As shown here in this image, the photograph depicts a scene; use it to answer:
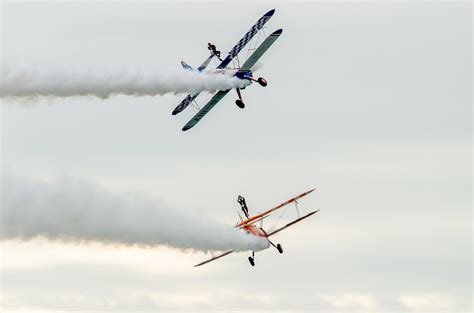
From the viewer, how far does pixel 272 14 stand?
6844 centimetres

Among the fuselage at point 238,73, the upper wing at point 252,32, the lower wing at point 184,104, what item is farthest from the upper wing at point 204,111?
the fuselage at point 238,73

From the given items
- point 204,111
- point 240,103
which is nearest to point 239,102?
point 240,103

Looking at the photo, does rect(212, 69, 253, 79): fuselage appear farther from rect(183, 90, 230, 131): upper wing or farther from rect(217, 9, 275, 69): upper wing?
rect(183, 90, 230, 131): upper wing

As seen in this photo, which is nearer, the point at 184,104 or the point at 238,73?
the point at 238,73

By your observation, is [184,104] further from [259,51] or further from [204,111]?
[259,51]

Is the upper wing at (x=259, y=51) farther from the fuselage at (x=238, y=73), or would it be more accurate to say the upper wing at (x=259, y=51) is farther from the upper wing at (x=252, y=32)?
the upper wing at (x=252, y=32)

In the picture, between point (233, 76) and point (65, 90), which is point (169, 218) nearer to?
point (65, 90)

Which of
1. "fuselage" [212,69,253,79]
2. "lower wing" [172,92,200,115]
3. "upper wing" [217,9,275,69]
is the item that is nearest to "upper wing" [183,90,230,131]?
"lower wing" [172,92,200,115]

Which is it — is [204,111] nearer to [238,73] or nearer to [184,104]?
[184,104]

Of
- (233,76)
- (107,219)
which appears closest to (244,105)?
(233,76)

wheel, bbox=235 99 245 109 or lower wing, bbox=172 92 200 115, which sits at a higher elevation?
lower wing, bbox=172 92 200 115

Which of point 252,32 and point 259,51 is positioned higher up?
point 252,32

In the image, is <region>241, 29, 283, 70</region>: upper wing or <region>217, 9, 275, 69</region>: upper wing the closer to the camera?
<region>241, 29, 283, 70</region>: upper wing

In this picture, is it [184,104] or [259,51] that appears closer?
[259,51]
